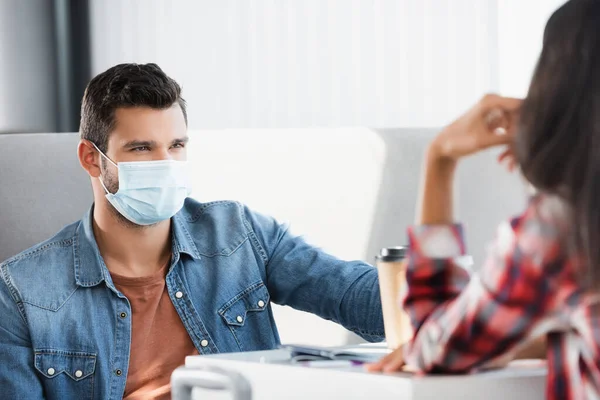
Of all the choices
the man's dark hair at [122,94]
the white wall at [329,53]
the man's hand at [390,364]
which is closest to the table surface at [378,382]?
the man's hand at [390,364]

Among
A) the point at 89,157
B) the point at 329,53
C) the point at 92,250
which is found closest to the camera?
the point at 92,250

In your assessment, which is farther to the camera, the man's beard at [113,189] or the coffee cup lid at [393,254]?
the man's beard at [113,189]

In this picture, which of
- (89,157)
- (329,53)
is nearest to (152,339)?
(89,157)

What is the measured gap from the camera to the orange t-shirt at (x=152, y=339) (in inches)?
65.4

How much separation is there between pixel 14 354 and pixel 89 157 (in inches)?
18.0

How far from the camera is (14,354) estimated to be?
1656mm

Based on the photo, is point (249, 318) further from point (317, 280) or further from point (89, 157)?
point (89, 157)

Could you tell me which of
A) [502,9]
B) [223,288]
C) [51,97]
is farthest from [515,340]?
[51,97]

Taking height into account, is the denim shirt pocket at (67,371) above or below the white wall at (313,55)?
below

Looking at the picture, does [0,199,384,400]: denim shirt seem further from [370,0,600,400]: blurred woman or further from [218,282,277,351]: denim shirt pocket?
[370,0,600,400]: blurred woman

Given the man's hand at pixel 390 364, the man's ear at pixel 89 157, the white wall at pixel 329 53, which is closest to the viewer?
the man's hand at pixel 390 364

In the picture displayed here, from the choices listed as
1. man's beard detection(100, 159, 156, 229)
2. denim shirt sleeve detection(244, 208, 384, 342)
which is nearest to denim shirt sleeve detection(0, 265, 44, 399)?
man's beard detection(100, 159, 156, 229)

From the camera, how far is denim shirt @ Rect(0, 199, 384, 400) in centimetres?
166

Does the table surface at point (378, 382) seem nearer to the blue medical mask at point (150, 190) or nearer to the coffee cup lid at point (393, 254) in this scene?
the coffee cup lid at point (393, 254)
